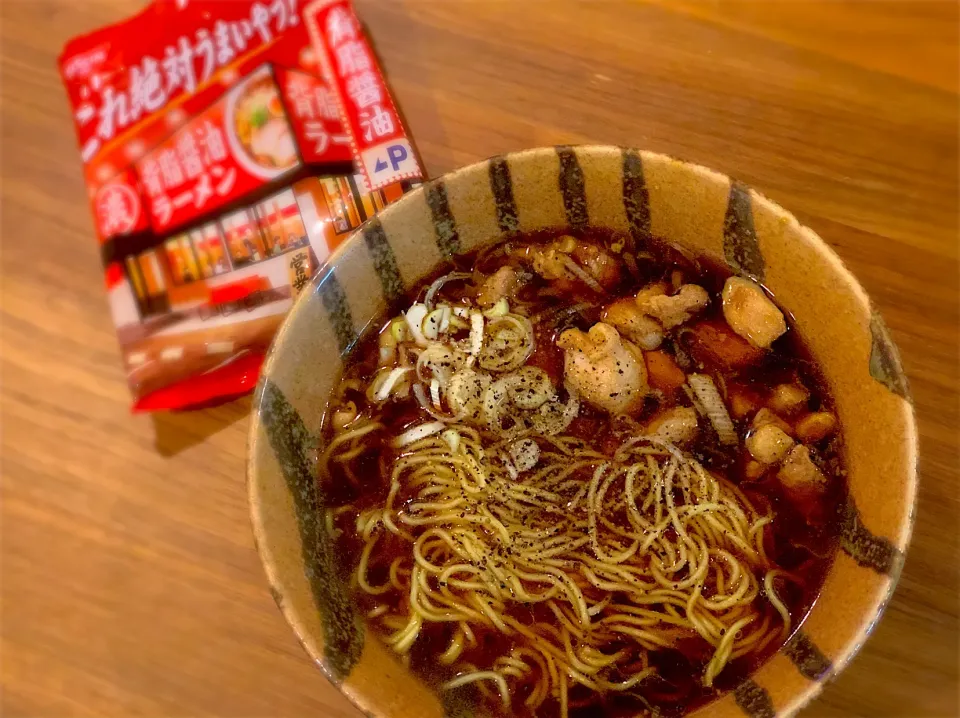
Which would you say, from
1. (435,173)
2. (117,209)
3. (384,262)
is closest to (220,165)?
(117,209)

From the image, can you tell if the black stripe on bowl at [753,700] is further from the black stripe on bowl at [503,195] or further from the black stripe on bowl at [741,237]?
the black stripe on bowl at [503,195]

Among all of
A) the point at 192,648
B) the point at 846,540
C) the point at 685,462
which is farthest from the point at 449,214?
the point at 192,648

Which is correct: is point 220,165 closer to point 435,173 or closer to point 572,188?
point 435,173

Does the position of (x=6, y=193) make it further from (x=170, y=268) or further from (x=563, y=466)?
(x=563, y=466)

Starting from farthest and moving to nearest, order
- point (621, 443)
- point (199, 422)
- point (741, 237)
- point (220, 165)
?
point (220, 165)
point (199, 422)
point (621, 443)
point (741, 237)

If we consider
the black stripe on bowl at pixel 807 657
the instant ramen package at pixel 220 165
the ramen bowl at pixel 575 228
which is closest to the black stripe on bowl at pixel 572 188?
the ramen bowl at pixel 575 228
